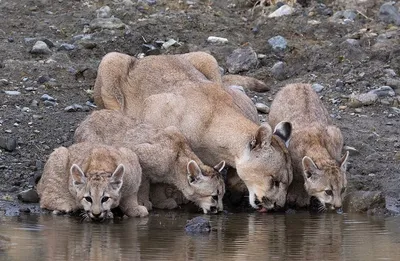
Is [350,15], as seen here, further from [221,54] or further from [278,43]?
[221,54]

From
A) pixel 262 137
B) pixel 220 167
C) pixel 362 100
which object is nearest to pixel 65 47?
pixel 362 100

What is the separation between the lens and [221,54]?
2283 centimetres

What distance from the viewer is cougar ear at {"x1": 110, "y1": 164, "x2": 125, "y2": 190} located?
15812mm

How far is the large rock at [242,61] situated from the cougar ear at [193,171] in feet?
19.4

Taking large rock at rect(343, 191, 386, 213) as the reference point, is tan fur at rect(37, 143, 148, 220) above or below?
above

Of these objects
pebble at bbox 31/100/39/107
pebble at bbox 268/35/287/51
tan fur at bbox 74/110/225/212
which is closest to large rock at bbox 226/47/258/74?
pebble at bbox 268/35/287/51

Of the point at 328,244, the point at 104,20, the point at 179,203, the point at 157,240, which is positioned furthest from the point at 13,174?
the point at 104,20

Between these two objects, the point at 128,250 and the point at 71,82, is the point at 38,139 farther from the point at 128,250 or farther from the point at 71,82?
the point at 128,250

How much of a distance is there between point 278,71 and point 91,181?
7.38 metres

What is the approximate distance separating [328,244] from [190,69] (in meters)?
5.59

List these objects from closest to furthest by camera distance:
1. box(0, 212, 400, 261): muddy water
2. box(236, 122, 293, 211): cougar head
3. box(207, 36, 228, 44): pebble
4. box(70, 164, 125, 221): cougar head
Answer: box(0, 212, 400, 261): muddy water → box(70, 164, 125, 221): cougar head → box(236, 122, 293, 211): cougar head → box(207, 36, 228, 44): pebble

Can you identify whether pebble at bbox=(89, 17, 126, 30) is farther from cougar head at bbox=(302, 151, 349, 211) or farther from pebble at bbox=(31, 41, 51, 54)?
cougar head at bbox=(302, 151, 349, 211)

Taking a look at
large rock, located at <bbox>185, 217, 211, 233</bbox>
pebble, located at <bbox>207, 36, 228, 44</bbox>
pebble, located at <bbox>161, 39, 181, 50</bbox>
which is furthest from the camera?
pebble, located at <bbox>207, 36, 228, 44</bbox>

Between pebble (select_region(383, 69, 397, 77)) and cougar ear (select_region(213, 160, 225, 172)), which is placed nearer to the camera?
cougar ear (select_region(213, 160, 225, 172))
